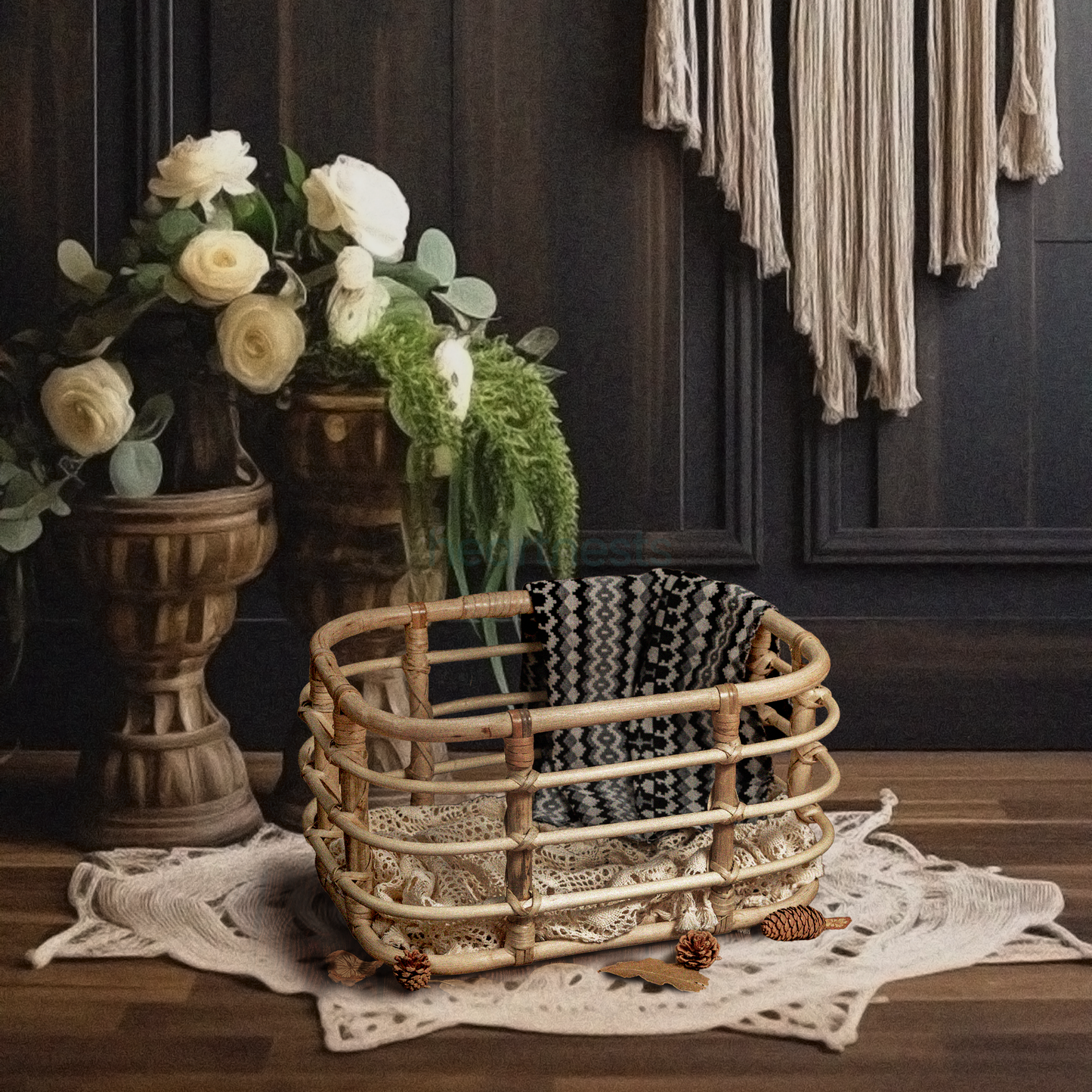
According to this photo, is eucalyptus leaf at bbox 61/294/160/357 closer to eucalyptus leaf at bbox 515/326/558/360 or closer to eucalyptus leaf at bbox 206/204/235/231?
eucalyptus leaf at bbox 206/204/235/231

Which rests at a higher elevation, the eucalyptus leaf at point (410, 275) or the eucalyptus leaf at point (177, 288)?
the eucalyptus leaf at point (410, 275)

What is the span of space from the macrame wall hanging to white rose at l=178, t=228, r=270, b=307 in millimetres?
698

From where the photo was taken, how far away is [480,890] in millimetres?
1518

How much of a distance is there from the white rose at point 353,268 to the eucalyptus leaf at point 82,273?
312 mm

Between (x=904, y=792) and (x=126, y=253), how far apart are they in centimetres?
127

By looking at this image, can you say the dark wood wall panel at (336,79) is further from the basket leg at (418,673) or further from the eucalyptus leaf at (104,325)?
the basket leg at (418,673)

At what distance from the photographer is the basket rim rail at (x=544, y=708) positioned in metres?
1.34

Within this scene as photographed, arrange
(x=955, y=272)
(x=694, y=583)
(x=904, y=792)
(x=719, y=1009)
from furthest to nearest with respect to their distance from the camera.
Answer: (x=955, y=272)
(x=904, y=792)
(x=694, y=583)
(x=719, y=1009)

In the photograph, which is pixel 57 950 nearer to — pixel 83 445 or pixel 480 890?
pixel 480 890

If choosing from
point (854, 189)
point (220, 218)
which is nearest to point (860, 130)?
point (854, 189)

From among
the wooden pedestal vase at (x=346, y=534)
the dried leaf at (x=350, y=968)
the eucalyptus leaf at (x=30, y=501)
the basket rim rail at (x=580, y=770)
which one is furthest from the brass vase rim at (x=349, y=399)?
the dried leaf at (x=350, y=968)

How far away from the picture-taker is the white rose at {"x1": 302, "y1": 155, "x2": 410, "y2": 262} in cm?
178

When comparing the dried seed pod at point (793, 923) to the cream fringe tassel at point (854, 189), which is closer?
the dried seed pod at point (793, 923)

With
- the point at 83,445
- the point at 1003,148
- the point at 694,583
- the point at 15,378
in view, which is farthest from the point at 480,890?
the point at 1003,148
